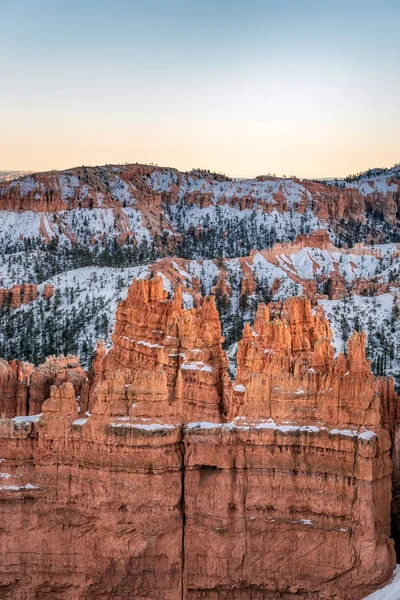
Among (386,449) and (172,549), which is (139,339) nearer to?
(172,549)

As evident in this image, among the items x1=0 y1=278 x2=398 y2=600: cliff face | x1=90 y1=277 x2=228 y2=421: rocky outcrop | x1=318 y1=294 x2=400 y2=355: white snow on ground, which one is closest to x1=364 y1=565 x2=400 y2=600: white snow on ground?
x1=0 y1=278 x2=398 y2=600: cliff face

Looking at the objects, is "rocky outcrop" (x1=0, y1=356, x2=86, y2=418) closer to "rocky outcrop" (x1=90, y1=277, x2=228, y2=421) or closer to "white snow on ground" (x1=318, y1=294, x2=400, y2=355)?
"rocky outcrop" (x1=90, y1=277, x2=228, y2=421)

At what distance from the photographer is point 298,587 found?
119 ft

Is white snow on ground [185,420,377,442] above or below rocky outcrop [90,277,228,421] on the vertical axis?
below

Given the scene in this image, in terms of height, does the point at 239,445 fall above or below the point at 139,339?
below

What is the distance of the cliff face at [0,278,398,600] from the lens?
35.4 meters

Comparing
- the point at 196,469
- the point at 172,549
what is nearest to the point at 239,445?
the point at 196,469

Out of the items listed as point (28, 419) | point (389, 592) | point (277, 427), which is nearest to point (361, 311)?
point (28, 419)

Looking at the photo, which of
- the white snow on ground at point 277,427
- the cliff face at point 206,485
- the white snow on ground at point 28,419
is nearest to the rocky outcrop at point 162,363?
the cliff face at point 206,485

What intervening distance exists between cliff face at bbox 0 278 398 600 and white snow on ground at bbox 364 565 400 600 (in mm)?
374

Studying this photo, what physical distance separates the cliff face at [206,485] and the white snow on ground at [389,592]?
0.37m

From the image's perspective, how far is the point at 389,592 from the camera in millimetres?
34500

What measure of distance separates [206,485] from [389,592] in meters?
7.72

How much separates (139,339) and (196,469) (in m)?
8.97
